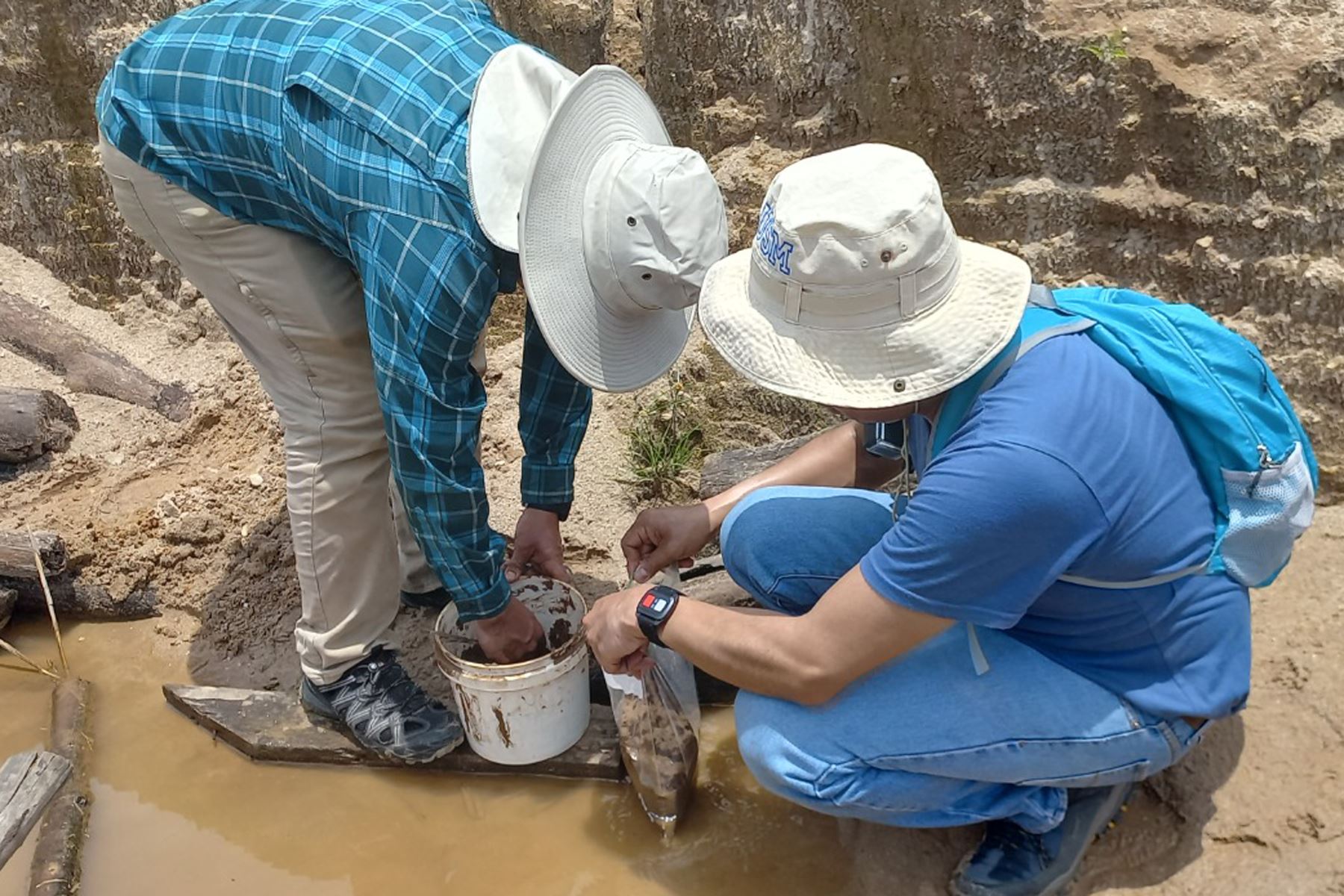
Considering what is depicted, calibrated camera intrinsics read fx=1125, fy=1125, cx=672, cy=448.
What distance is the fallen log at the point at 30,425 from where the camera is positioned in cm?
372

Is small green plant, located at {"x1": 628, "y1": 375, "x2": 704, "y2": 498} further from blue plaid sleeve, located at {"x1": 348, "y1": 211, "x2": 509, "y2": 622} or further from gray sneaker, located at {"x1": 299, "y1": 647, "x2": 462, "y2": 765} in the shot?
blue plaid sleeve, located at {"x1": 348, "y1": 211, "x2": 509, "y2": 622}

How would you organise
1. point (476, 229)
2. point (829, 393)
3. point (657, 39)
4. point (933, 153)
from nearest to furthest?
point (829, 393) → point (476, 229) → point (933, 153) → point (657, 39)

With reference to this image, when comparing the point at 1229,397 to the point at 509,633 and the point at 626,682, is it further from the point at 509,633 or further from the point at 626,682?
the point at 509,633

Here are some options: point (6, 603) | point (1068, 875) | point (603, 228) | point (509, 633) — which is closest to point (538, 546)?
point (509, 633)

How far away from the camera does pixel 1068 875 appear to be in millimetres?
2227

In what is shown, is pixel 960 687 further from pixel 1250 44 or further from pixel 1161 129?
pixel 1250 44

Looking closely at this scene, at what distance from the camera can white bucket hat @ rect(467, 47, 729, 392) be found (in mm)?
1930

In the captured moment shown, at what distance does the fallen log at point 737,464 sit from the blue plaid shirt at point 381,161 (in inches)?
35.9

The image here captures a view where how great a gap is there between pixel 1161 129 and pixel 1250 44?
29 centimetres

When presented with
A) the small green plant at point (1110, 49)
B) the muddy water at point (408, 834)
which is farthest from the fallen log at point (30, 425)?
the small green plant at point (1110, 49)

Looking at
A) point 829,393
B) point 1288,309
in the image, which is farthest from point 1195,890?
point 1288,309

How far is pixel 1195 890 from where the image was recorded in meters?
2.18

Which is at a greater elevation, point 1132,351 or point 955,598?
point 1132,351

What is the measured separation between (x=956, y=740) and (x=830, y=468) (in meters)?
0.73
